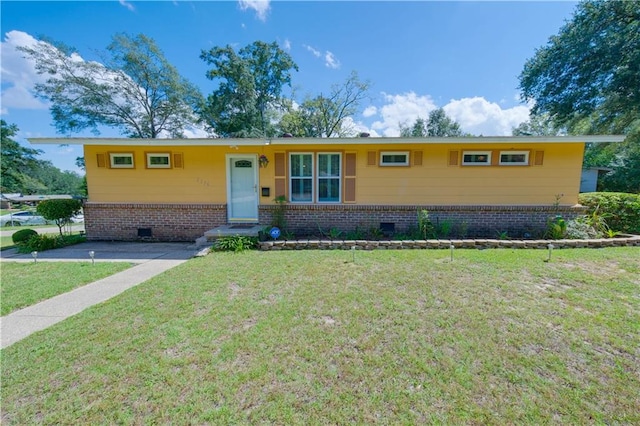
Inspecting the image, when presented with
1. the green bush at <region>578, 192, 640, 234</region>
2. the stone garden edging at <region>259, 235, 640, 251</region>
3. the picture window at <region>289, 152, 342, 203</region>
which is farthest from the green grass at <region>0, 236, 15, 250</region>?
the green bush at <region>578, 192, 640, 234</region>

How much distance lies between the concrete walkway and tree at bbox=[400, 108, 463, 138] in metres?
27.8

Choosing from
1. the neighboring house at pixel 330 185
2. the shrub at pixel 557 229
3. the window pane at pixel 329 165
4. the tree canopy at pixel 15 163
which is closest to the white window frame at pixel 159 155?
the neighboring house at pixel 330 185

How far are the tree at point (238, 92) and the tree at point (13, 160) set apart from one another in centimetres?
3333

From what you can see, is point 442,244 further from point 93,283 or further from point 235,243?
point 93,283

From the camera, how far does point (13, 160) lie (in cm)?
3431

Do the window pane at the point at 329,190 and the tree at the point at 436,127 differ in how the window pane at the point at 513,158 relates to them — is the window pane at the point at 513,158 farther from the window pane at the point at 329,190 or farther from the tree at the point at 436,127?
the tree at the point at 436,127

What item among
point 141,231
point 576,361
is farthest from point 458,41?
point 141,231

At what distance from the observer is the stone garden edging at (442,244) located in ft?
19.2

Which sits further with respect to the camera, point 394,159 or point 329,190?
point 329,190

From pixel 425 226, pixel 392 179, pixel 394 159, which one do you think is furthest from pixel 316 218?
pixel 425 226

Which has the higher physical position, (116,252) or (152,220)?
(152,220)

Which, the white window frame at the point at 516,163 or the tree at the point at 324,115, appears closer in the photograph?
the white window frame at the point at 516,163

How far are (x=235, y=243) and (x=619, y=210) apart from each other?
1025 centimetres

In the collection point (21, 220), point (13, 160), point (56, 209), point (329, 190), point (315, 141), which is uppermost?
point (13, 160)
